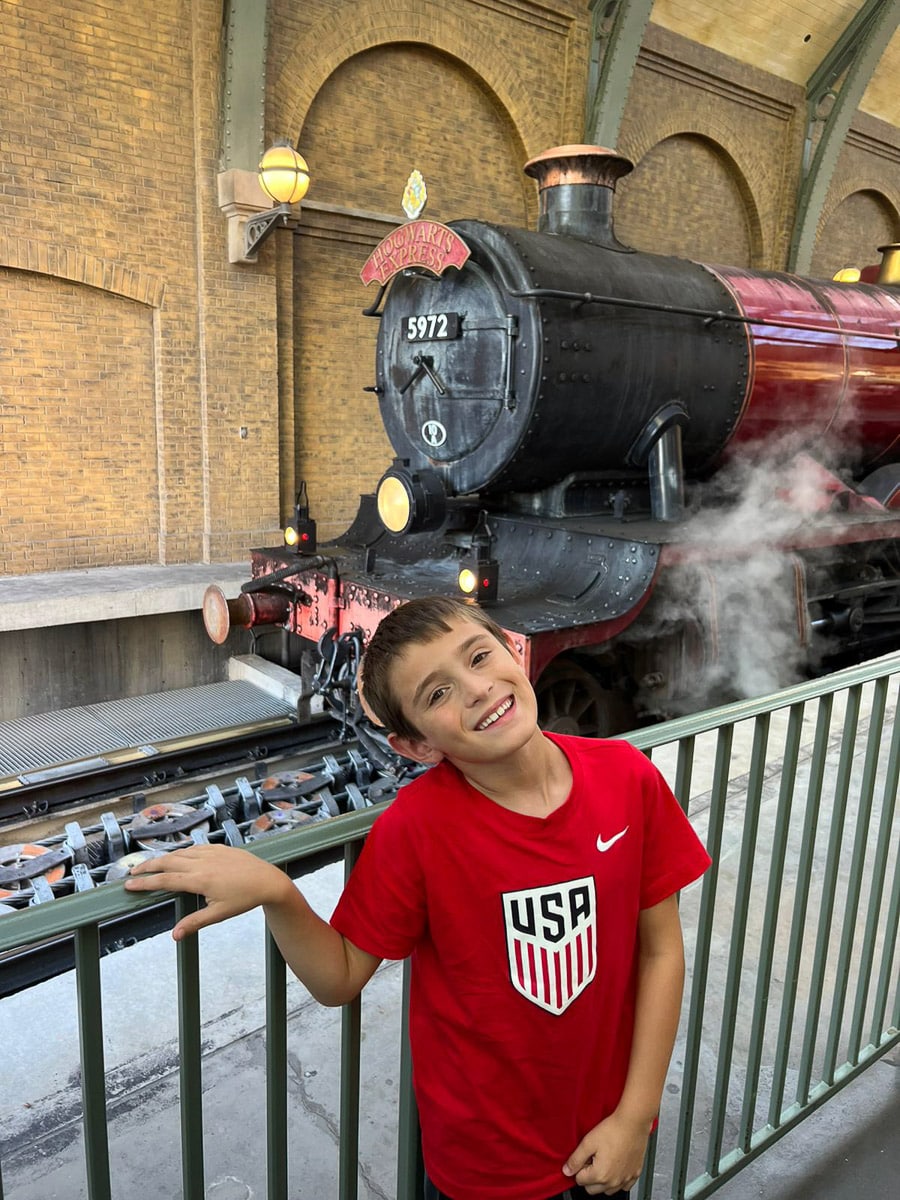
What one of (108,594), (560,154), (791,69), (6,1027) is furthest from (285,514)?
(791,69)

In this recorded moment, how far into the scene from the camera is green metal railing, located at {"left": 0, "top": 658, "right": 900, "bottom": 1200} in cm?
109

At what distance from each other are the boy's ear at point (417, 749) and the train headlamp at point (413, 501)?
3.39 metres

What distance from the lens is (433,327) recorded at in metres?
4.93

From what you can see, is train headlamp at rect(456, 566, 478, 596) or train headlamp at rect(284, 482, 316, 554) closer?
train headlamp at rect(456, 566, 478, 596)

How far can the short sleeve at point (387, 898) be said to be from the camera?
1174mm

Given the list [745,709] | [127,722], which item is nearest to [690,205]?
[127,722]

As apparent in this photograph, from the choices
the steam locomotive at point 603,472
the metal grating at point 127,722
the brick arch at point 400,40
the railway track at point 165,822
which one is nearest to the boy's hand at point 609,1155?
the steam locomotive at point 603,472

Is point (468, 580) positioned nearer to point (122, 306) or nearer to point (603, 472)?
point (603, 472)

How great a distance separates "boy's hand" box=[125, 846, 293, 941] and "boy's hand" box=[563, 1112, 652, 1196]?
0.61 meters

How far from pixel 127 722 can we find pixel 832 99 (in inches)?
535

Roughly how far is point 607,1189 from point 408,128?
10305 millimetres

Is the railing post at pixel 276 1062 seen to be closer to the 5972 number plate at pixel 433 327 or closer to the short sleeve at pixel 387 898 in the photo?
the short sleeve at pixel 387 898

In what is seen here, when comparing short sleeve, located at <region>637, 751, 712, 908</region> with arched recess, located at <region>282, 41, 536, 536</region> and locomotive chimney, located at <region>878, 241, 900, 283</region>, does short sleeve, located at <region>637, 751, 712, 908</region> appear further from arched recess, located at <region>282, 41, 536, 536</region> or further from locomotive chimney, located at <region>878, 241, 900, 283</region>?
arched recess, located at <region>282, 41, 536, 536</region>

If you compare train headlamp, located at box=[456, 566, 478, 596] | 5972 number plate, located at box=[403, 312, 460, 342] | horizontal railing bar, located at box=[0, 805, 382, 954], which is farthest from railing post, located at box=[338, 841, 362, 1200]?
5972 number plate, located at box=[403, 312, 460, 342]
